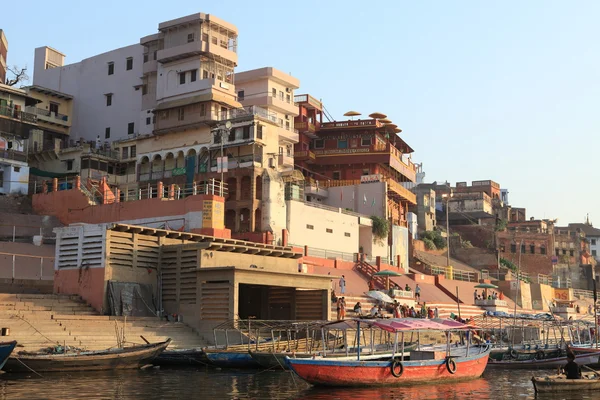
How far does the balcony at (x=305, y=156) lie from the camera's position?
70.8 meters

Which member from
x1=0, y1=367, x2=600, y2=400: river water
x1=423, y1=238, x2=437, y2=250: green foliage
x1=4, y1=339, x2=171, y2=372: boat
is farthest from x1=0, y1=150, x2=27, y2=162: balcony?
x1=423, y1=238, x2=437, y2=250: green foliage

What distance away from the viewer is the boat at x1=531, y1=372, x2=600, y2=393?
75.5 ft

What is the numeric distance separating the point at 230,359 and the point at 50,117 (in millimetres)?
45848

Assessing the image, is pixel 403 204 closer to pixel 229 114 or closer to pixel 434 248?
pixel 434 248

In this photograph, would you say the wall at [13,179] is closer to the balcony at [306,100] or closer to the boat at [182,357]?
the balcony at [306,100]

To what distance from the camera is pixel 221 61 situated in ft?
206

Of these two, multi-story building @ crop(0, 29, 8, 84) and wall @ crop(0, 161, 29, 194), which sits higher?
multi-story building @ crop(0, 29, 8, 84)

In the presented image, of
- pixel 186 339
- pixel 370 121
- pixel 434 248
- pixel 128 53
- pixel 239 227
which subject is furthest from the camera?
pixel 434 248

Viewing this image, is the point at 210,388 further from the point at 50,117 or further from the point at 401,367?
the point at 50,117

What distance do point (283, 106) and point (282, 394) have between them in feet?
159

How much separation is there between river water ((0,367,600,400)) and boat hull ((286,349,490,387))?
0.27 m

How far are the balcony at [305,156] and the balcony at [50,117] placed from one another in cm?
2074

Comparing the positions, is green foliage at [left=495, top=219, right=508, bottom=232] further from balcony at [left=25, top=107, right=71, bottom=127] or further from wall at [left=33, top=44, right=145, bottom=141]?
→ balcony at [left=25, top=107, right=71, bottom=127]

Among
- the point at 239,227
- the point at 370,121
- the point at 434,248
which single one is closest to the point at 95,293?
the point at 239,227
